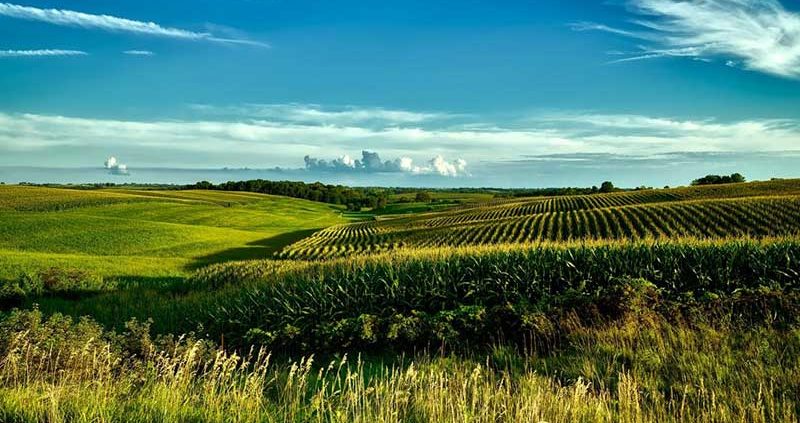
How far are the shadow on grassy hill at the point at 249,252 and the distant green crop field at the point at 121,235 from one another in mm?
84

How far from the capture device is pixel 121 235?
5747 centimetres

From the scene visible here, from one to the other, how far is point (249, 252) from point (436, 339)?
159ft

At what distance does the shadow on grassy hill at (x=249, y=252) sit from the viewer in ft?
152

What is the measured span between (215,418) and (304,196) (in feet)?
593

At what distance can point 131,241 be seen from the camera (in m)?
55.3

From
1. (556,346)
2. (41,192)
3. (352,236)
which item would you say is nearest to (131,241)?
(352,236)

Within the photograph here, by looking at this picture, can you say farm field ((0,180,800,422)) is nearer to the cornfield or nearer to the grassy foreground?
the grassy foreground

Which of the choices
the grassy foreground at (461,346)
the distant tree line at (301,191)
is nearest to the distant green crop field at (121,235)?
the grassy foreground at (461,346)

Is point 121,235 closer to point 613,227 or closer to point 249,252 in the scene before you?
point 249,252

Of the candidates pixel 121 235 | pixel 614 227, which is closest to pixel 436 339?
pixel 614 227

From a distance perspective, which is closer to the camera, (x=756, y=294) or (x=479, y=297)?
(x=756, y=294)

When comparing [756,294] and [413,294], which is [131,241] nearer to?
[413,294]

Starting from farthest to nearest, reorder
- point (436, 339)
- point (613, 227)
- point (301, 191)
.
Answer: point (301, 191) < point (613, 227) < point (436, 339)

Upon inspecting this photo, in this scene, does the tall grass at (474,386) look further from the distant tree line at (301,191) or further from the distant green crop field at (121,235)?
the distant tree line at (301,191)
